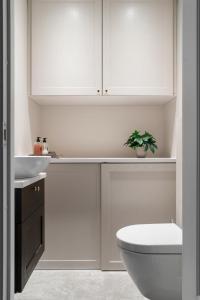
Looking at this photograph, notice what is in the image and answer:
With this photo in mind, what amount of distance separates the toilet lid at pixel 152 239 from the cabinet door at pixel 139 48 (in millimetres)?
1151

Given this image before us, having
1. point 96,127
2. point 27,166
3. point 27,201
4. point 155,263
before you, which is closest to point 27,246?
point 27,201

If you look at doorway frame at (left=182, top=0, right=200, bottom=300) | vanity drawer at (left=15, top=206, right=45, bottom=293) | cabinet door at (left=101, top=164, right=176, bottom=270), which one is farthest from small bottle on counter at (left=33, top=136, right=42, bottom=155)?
doorway frame at (left=182, top=0, right=200, bottom=300)

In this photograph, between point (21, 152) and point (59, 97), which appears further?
point (59, 97)

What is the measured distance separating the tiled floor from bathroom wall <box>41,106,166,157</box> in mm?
1058

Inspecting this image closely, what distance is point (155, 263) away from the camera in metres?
1.52

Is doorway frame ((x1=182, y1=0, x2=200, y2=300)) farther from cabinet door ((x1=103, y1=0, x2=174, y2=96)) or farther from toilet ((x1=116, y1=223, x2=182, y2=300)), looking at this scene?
cabinet door ((x1=103, y1=0, x2=174, y2=96))

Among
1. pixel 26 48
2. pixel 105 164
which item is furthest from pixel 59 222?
pixel 26 48

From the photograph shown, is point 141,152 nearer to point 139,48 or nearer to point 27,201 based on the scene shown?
point 139,48

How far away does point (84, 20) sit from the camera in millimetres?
2518

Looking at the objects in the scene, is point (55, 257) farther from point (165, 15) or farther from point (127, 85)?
point (165, 15)

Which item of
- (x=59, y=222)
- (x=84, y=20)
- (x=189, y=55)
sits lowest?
(x=59, y=222)

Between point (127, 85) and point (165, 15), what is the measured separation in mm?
637

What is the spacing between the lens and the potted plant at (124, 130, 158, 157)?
2.67 metres

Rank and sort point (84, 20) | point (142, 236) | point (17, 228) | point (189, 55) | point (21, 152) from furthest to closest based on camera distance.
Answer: point (84, 20), point (21, 152), point (142, 236), point (17, 228), point (189, 55)
